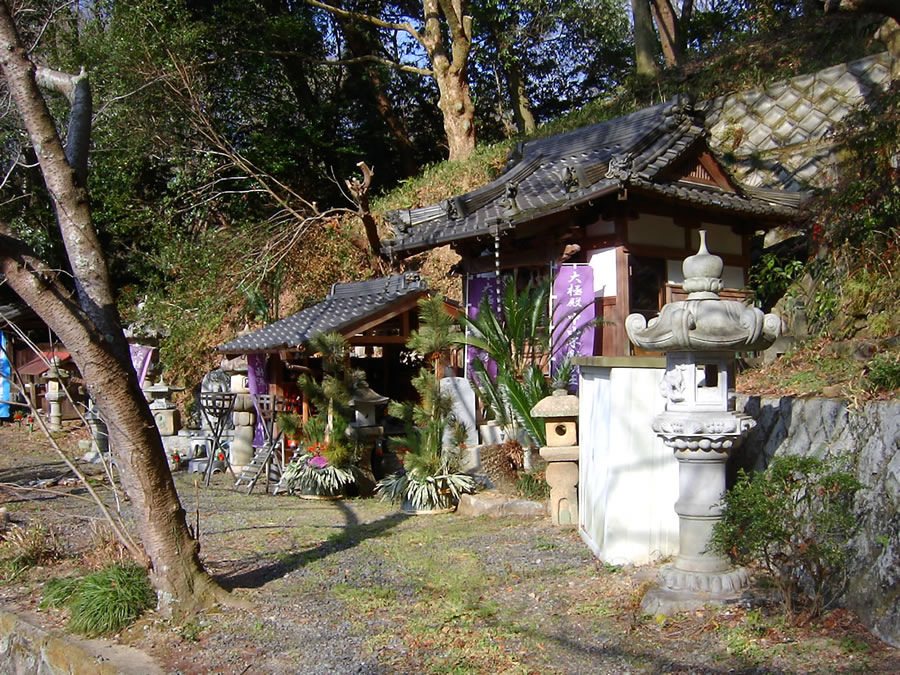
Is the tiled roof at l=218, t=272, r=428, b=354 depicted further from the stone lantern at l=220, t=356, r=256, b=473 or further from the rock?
the rock

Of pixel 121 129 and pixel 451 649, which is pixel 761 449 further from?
pixel 121 129

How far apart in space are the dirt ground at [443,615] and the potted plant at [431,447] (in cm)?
85

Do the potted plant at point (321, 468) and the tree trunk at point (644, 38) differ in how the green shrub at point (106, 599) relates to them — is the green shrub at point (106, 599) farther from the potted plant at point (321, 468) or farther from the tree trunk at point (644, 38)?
the tree trunk at point (644, 38)

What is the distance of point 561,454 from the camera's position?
834 cm

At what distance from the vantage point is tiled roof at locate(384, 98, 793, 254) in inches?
393

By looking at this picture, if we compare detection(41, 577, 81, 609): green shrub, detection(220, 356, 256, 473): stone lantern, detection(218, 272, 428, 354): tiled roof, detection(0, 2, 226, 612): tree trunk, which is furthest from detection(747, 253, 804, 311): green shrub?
detection(41, 577, 81, 609): green shrub

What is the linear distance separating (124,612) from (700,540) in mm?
4086

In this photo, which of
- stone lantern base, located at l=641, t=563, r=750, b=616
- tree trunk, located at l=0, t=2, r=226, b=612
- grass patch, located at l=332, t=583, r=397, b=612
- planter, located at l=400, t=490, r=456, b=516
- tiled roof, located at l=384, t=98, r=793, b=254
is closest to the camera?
stone lantern base, located at l=641, t=563, r=750, b=616

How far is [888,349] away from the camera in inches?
264

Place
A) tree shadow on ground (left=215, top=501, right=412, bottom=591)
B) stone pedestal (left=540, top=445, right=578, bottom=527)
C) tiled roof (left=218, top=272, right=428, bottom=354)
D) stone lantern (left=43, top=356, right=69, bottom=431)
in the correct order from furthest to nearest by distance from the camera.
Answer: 1. stone lantern (left=43, top=356, right=69, bottom=431)
2. tiled roof (left=218, top=272, right=428, bottom=354)
3. stone pedestal (left=540, top=445, right=578, bottom=527)
4. tree shadow on ground (left=215, top=501, right=412, bottom=591)

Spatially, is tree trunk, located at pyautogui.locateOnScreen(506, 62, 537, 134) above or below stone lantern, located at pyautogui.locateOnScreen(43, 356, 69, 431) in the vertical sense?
above

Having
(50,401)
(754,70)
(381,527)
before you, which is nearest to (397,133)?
(754,70)

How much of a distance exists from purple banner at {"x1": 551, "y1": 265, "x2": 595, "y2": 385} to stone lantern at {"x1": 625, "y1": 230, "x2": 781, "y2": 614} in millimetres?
5153

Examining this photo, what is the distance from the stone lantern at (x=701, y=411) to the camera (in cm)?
522
